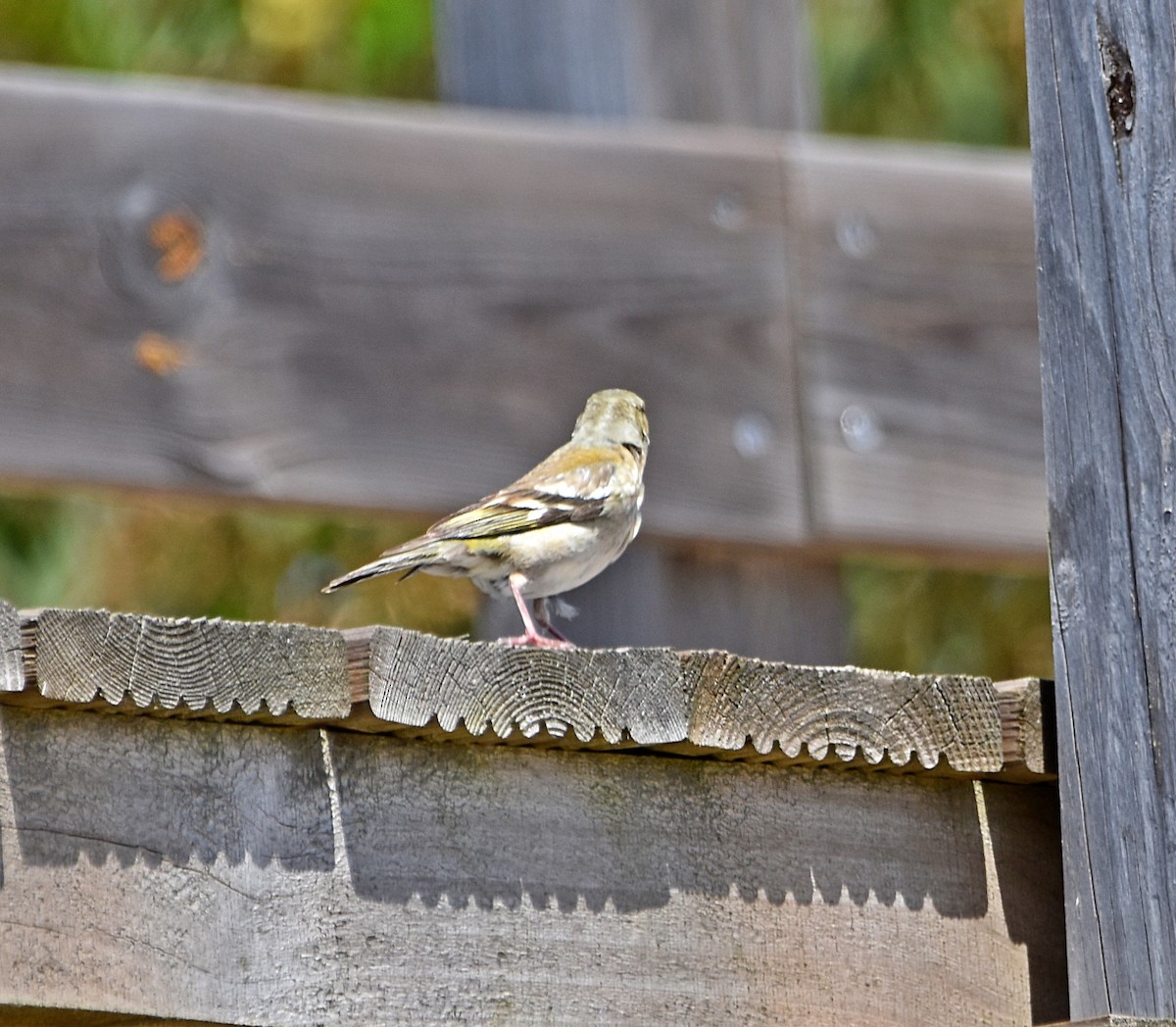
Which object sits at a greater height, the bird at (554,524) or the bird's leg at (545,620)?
the bird at (554,524)

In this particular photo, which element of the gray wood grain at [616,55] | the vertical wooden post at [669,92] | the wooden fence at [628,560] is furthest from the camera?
the gray wood grain at [616,55]

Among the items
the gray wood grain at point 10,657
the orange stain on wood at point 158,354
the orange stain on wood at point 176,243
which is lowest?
the gray wood grain at point 10,657

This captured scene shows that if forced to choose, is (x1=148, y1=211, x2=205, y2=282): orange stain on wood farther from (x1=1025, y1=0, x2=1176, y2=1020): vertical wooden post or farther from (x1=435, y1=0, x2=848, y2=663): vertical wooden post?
(x1=1025, y1=0, x2=1176, y2=1020): vertical wooden post

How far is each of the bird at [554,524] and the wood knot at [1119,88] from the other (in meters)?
1.45

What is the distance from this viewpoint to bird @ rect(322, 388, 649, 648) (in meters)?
4.10

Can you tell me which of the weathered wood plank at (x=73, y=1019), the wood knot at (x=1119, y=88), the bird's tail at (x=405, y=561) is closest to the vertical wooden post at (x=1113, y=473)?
the wood knot at (x=1119, y=88)

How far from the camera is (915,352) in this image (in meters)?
4.38

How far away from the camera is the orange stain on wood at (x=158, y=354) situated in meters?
3.82

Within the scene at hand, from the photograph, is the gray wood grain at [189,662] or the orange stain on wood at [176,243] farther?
the orange stain on wood at [176,243]

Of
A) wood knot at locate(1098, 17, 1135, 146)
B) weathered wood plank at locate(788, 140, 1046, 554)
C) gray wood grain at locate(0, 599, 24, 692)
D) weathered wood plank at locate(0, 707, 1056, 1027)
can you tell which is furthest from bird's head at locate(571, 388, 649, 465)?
gray wood grain at locate(0, 599, 24, 692)

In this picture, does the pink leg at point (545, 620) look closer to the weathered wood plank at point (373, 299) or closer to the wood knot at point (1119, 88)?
the weathered wood plank at point (373, 299)

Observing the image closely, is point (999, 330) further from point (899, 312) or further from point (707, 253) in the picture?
point (707, 253)

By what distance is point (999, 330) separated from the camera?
176 inches

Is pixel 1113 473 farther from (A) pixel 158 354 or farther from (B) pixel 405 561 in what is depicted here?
(A) pixel 158 354
